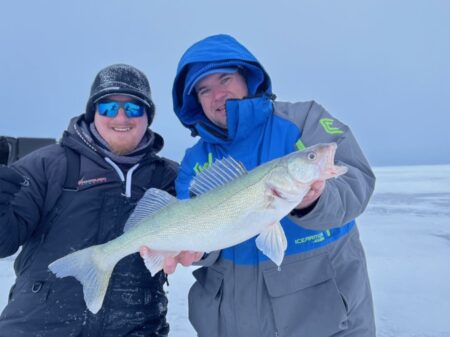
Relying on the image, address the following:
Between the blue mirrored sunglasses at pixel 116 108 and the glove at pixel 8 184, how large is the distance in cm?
86

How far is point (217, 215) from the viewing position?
238 centimetres

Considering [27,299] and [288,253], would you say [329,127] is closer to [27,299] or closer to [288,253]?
[288,253]

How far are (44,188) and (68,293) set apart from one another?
83 centimetres

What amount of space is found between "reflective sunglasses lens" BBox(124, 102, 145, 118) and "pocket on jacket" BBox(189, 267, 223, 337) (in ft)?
4.67

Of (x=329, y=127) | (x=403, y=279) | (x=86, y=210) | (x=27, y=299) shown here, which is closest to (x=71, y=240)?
(x=86, y=210)

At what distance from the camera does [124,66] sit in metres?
3.44

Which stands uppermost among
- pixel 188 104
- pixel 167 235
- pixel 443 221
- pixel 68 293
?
pixel 188 104

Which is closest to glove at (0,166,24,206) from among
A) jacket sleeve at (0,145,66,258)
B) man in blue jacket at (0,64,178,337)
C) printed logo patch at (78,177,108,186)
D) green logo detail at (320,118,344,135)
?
man in blue jacket at (0,64,178,337)

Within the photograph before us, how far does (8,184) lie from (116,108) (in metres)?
1.03

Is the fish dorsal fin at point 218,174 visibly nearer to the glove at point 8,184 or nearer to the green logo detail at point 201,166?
the green logo detail at point 201,166

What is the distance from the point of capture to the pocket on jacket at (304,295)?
2.43 metres

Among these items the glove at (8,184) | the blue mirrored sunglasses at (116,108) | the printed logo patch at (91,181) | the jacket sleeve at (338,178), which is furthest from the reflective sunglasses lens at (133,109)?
the jacket sleeve at (338,178)

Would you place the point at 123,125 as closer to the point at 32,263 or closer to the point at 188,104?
the point at 188,104

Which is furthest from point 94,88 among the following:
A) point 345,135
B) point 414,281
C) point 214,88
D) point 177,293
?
point 414,281
